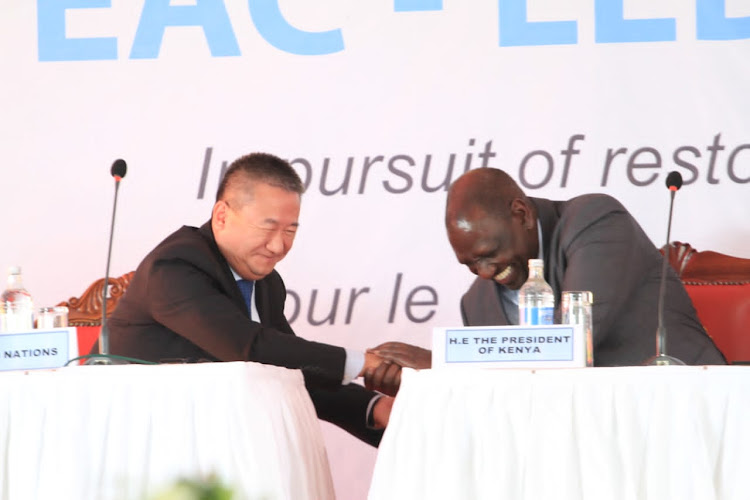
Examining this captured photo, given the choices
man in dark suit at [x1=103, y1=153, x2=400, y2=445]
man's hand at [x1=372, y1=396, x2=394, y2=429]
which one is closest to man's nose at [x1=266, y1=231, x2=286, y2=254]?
man in dark suit at [x1=103, y1=153, x2=400, y2=445]

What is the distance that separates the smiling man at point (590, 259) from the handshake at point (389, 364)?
→ 283mm

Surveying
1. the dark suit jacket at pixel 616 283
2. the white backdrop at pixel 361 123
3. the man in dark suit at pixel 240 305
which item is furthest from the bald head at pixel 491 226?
the white backdrop at pixel 361 123

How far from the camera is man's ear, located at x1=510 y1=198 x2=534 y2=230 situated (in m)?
3.55

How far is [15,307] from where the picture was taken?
3443mm

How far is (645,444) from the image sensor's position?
100 inches

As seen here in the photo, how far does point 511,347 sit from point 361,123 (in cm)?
224

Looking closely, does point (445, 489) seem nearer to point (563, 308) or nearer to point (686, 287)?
point (563, 308)

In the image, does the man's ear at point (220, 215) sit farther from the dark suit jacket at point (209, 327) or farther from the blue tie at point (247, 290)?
the blue tie at point (247, 290)

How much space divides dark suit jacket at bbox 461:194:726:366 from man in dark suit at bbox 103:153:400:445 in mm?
532

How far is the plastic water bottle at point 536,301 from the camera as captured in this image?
2.97 metres

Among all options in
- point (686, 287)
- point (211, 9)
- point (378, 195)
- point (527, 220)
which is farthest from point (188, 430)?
point (211, 9)

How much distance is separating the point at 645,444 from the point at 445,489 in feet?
1.40

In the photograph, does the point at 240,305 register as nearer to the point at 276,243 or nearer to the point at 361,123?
the point at 276,243

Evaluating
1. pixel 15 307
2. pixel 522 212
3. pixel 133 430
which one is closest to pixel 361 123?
pixel 522 212
